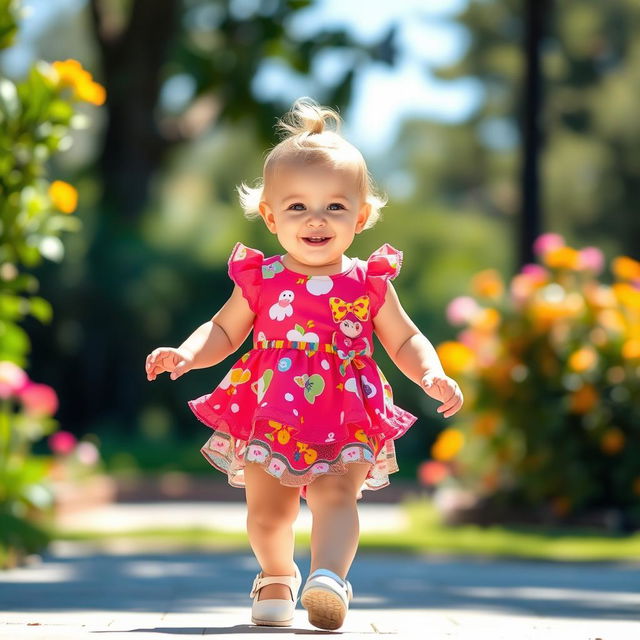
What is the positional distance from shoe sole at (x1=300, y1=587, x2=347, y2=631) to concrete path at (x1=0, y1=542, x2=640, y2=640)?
0.05 metres

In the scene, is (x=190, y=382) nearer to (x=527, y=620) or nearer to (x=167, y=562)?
(x=167, y=562)

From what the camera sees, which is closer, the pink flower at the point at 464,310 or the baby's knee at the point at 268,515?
the baby's knee at the point at 268,515

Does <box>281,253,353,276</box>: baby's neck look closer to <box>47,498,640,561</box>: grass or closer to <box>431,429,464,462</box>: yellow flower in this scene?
<box>47,498,640,561</box>: grass

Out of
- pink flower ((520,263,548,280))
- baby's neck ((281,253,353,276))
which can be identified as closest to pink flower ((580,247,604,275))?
pink flower ((520,263,548,280))

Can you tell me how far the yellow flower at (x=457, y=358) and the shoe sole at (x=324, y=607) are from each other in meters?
6.50

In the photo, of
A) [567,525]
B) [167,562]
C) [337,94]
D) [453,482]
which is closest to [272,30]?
[337,94]

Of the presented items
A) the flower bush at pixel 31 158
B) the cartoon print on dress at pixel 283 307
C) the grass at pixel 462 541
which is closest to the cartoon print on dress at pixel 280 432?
the cartoon print on dress at pixel 283 307

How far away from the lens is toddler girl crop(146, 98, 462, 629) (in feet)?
13.1

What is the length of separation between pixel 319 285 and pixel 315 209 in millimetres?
230

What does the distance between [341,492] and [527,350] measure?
630 centimetres

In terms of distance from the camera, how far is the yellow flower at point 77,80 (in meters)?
6.63

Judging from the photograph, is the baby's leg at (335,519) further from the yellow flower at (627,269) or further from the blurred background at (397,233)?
the yellow flower at (627,269)

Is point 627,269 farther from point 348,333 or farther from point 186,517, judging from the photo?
point 348,333

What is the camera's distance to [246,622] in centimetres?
427
